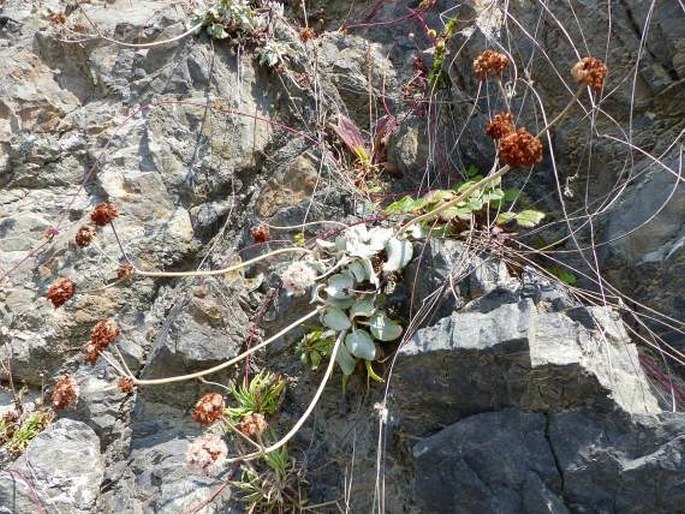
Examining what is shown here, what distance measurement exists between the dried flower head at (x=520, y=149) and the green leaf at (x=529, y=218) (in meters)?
0.61

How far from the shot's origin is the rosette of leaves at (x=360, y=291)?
2.34 m

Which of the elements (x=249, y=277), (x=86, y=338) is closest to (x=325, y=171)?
(x=249, y=277)

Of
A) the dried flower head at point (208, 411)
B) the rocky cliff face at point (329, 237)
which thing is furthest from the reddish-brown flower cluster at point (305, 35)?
the dried flower head at point (208, 411)

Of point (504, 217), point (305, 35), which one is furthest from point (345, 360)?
point (305, 35)

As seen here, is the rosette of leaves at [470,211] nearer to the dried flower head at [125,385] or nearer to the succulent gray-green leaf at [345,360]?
the succulent gray-green leaf at [345,360]

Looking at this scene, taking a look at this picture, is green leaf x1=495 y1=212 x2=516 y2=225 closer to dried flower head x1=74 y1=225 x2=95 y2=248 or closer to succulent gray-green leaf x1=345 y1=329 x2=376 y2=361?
succulent gray-green leaf x1=345 y1=329 x2=376 y2=361

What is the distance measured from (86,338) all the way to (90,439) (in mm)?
418

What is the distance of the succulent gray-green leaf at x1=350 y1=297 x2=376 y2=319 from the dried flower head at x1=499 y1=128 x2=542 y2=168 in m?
0.73

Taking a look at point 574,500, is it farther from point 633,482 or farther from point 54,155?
point 54,155

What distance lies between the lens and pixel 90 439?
2.42 metres

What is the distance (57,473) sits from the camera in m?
2.30

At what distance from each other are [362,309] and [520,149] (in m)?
0.79

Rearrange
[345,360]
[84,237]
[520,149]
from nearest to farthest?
1. [520,149]
2. [345,360]
3. [84,237]

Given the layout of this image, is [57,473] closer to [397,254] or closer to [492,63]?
[397,254]
